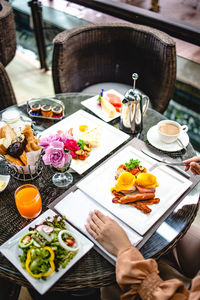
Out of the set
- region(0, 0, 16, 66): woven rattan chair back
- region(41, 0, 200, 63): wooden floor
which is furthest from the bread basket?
region(0, 0, 16, 66): woven rattan chair back

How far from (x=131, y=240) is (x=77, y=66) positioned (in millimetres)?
1679

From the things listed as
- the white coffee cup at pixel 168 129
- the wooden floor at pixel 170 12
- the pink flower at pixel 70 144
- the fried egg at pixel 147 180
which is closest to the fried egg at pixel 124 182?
the fried egg at pixel 147 180

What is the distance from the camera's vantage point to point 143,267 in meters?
0.94

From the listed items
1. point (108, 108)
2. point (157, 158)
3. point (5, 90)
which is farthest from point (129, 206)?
point (5, 90)

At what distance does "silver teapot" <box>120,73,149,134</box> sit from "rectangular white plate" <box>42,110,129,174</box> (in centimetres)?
6

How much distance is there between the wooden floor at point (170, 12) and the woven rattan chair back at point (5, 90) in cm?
123

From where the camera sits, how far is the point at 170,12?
4.45 meters

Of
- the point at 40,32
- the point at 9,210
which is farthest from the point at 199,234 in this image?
the point at 40,32

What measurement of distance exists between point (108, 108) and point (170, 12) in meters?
3.64

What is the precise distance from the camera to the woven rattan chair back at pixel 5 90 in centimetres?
192

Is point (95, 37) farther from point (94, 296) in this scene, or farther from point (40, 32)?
point (94, 296)

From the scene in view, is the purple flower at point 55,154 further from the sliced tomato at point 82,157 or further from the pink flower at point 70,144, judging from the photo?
the sliced tomato at point 82,157

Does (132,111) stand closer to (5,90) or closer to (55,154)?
(55,154)

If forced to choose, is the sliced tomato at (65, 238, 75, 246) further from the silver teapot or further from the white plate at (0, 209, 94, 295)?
the silver teapot
